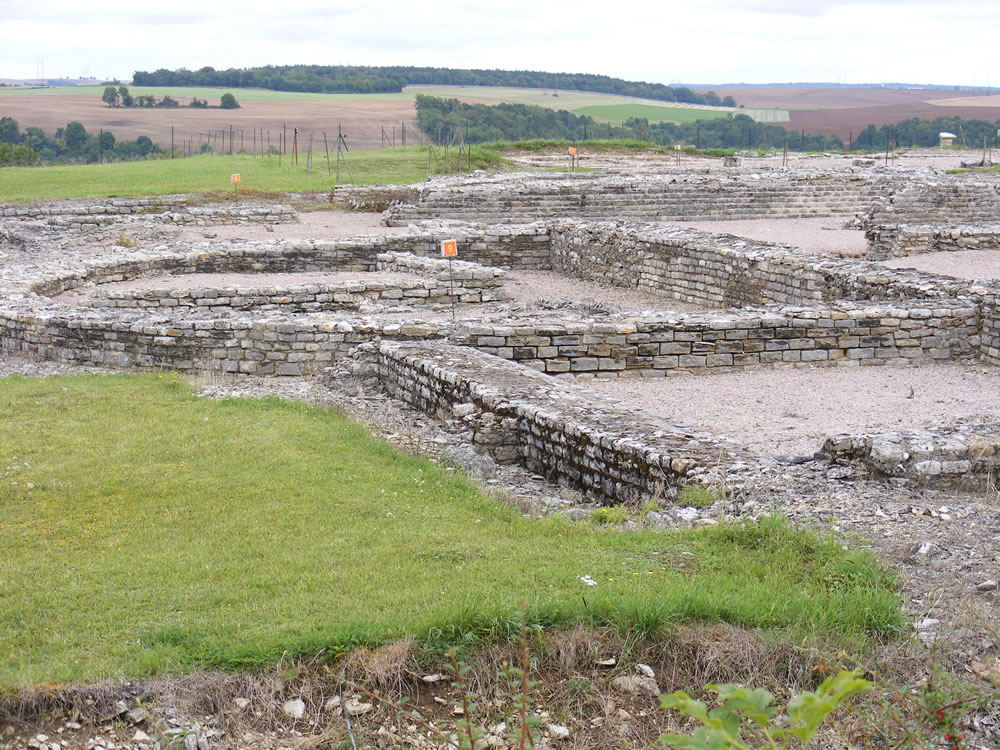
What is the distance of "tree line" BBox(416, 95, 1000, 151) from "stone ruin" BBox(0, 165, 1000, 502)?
115 feet

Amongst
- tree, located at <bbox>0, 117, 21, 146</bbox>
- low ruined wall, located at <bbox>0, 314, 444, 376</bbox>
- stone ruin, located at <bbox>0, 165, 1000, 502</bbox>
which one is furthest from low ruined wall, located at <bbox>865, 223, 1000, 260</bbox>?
tree, located at <bbox>0, 117, 21, 146</bbox>

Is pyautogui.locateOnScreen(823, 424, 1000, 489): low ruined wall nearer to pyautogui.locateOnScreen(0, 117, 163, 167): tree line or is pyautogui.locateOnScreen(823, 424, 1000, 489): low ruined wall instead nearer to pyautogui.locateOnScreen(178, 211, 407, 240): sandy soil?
pyautogui.locateOnScreen(178, 211, 407, 240): sandy soil

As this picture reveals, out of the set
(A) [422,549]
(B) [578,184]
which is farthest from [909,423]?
(B) [578,184]

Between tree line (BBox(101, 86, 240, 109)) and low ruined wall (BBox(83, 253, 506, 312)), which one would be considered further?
tree line (BBox(101, 86, 240, 109))

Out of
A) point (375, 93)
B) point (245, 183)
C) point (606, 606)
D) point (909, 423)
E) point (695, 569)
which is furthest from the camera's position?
point (375, 93)

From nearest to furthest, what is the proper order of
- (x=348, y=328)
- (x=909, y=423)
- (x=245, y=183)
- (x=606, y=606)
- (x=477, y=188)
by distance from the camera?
(x=606, y=606), (x=909, y=423), (x=348, y=328), (x=477, y=188), (x=245, y=183)

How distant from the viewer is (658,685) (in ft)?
15.0

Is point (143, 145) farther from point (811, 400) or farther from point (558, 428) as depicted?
point (558, 428)

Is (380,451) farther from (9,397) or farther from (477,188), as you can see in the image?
(477,188)

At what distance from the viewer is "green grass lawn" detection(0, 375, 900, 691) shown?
15.7 feet

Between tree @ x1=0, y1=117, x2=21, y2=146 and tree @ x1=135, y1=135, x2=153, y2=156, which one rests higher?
tree @ x1=0, y1=117, x2=21, y2=146

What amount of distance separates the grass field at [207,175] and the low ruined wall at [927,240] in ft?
56.5

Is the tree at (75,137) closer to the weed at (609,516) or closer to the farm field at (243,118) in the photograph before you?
the farm field at (243,118)

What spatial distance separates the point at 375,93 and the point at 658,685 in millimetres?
92738
